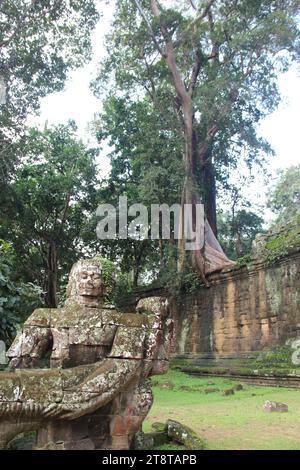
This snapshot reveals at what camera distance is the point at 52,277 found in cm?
2028

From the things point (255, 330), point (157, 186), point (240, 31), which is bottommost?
point (255, 330)

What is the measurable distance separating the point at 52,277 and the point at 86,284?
16216 mm

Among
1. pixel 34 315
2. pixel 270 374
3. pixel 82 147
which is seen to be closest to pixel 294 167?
pixel 82 147

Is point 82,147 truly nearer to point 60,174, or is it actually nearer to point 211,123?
point 60,174

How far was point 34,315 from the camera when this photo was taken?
439cm

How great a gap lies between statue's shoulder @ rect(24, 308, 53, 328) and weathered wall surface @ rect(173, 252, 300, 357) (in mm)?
9566

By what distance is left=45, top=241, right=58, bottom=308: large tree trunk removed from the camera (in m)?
19.9

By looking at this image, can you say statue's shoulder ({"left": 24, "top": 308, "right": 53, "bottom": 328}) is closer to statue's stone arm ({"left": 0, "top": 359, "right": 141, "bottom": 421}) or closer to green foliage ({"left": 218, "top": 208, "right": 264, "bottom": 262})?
statue's stone arm ({"left": 0, "top": 359, "right": 141, "bottom": 421})

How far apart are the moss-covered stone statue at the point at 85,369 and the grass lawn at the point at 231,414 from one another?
1.28 meters

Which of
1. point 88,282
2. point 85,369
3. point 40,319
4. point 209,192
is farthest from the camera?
point 209,192

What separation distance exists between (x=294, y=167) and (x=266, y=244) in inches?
728

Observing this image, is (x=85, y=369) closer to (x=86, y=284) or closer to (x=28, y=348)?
(x=28, y=348)

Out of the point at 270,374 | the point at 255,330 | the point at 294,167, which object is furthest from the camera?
the point at 294,167

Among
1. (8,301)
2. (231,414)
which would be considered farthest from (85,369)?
(231,414)
